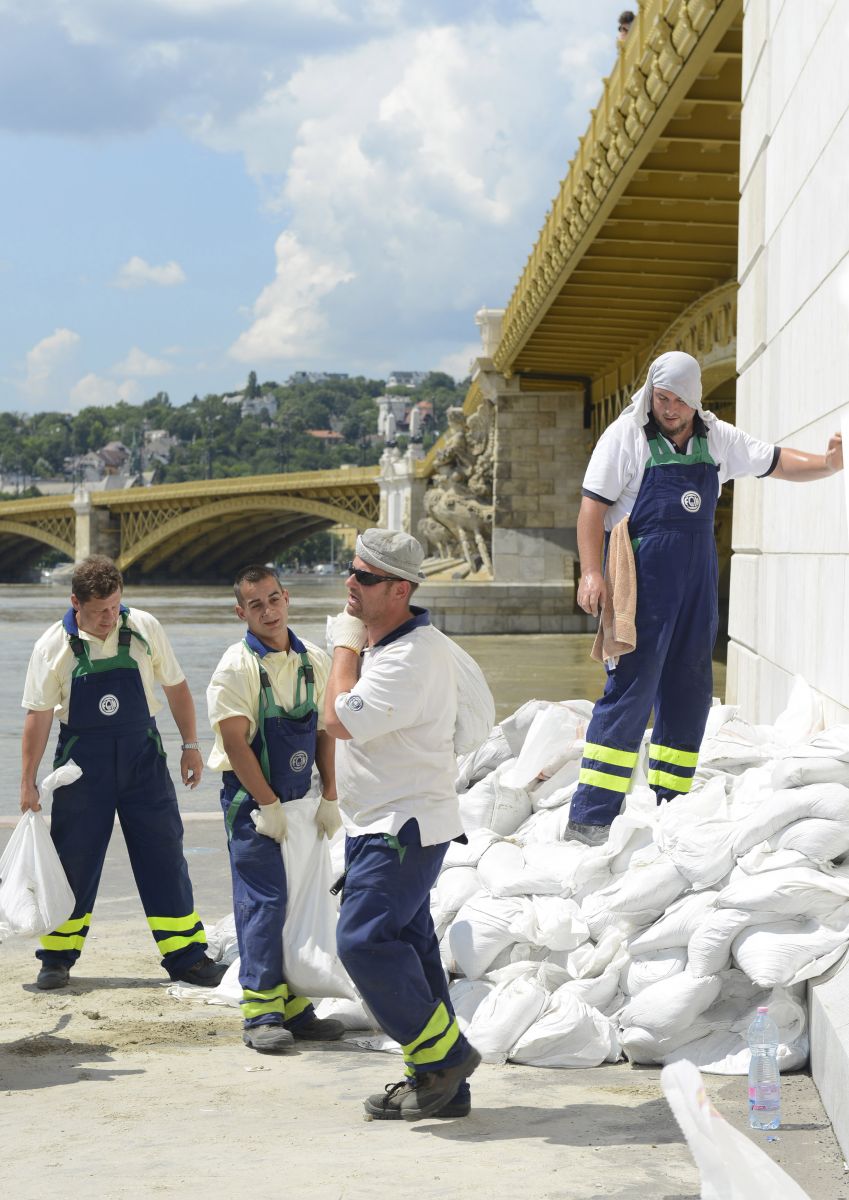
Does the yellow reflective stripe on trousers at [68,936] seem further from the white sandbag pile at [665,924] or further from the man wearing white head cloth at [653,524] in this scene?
the man wearing white head cloth at [653,524]

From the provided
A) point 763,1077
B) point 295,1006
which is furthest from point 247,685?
point 763,1077

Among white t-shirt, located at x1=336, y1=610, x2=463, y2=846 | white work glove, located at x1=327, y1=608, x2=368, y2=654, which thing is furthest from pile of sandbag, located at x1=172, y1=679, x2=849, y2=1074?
white work glove, located at x1=327, y1=608, x2=368, y2=654

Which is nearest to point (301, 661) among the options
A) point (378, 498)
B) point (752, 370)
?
point (752, 370)

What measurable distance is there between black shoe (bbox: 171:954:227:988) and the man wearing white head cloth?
1.30 m

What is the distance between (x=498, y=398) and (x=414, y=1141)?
3050 centimetres

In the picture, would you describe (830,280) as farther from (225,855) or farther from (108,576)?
(225,855)

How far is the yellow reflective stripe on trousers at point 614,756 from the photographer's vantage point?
17.9ft

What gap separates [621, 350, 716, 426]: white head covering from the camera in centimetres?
539

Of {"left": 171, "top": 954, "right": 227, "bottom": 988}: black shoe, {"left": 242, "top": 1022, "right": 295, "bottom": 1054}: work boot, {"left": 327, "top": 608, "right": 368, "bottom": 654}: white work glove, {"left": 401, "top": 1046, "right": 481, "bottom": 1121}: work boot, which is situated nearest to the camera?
{"left": 401, "top": 1046, "right": 481, "bottom": 1121}: work boot

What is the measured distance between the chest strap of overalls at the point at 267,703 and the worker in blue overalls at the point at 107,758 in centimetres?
67

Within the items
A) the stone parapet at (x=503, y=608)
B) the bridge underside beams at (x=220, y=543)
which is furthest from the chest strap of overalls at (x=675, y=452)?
the bridge underside beams at (x=220, y=543)

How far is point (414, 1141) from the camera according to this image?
11.9ft

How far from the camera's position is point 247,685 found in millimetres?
4801

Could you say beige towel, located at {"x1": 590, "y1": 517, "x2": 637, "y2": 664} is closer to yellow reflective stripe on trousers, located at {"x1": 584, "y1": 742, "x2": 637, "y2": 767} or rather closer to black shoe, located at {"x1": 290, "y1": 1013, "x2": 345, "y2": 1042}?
yellow reflective stripe on trousers, located at {"x1": 584, "y1": 742, "x2": 637, "y2": 767}
